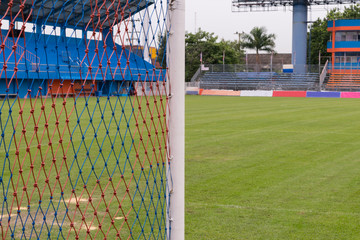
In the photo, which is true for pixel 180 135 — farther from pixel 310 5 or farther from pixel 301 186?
pixel 310 5

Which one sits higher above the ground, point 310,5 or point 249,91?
point 310,5

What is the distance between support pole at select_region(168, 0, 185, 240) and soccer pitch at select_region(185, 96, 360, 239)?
119 cm

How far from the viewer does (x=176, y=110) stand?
205 inches

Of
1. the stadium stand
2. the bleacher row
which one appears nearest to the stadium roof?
the stadium stand

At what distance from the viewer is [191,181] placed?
370 inches

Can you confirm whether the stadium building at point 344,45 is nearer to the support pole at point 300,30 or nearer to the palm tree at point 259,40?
the support pole at point 300,30

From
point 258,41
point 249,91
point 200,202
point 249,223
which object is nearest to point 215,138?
point 200,202

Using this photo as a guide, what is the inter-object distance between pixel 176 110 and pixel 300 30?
63458mm

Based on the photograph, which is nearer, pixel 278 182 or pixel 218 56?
pixel 278 182

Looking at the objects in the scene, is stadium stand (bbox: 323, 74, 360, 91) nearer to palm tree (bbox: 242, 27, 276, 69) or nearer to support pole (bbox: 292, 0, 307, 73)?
support pole (bbox: 292, 0, 307, 73)

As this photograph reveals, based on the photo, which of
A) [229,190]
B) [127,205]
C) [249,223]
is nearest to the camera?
[249,223]

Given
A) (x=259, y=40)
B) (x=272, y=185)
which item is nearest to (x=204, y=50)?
(x=259, y=40)

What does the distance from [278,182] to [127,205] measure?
2727 millimetres

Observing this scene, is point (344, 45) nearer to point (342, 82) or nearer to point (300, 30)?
point (300, 30)
